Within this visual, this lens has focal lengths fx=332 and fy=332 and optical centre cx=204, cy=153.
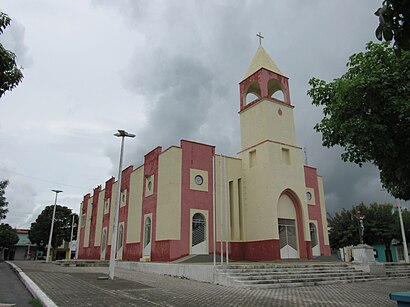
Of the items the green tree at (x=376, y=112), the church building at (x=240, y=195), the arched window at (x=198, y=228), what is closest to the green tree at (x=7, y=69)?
the green tree at (x=376, y=112)

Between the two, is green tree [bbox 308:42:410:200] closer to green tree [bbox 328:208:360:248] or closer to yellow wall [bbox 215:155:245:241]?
yellow wall [bbox 215:155:245:241]

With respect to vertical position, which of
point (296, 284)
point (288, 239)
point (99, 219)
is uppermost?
point (99, 219)

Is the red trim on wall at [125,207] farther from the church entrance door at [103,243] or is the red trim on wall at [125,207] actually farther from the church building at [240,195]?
the church entrance door at [103,243]

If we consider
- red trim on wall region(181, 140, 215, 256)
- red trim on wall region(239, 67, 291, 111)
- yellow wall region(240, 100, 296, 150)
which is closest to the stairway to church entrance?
red trim on wall region(181, 140, 215, 256)

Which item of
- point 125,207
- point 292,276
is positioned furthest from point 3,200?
point 292,276

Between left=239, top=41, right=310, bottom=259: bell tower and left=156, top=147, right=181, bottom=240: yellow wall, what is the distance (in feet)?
15.4

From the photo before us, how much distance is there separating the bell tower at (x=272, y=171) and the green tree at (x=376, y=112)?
10520 mm

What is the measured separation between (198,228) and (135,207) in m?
6.24

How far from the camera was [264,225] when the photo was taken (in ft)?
64.5

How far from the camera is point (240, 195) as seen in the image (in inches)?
859

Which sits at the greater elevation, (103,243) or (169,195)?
(169,195)

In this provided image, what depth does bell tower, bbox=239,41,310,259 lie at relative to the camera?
20.0 m

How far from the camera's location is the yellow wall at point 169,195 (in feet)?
62.3

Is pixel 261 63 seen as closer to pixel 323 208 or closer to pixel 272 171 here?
pixel 272 171
